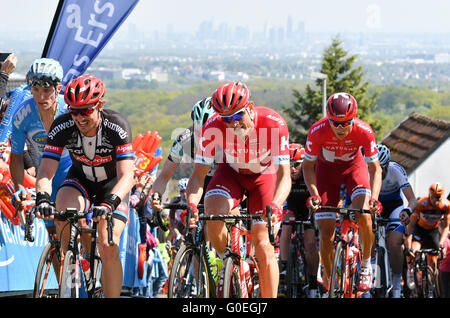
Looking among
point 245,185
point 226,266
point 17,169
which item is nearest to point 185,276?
point 226,266

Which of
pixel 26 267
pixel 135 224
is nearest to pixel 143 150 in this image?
pixel 135 224

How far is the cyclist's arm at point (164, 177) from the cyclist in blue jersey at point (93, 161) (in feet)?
1.24

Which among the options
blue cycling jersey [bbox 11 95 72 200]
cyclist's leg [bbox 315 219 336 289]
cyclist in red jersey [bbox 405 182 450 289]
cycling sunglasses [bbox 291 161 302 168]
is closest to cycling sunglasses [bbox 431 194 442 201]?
cyclist in red jersey [bbox 405 182 450 289]

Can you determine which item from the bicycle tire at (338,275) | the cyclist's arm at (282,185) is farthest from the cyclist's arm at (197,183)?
the bicycle tire at (338,275)

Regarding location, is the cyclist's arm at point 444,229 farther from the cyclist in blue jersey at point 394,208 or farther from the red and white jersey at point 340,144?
the red and white jersey at point 340,144

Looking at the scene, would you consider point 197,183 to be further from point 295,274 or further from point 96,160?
point 295,274

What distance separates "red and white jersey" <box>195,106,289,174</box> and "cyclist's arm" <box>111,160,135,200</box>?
772 mm

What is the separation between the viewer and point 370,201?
853 cm

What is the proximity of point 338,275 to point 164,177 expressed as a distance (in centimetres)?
257

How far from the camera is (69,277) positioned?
6.18 meters

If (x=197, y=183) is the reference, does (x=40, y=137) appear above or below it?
above

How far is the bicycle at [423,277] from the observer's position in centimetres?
1117
